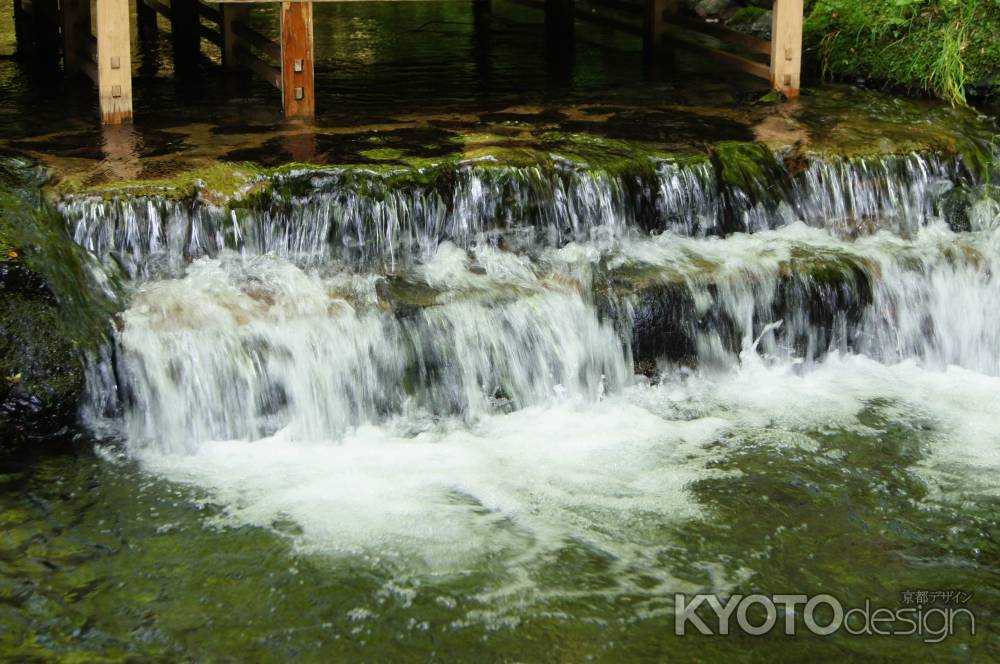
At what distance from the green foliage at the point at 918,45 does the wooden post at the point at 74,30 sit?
6321 millimetres

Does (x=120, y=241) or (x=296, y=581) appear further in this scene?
(x=120, y=241)

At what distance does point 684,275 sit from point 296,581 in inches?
124

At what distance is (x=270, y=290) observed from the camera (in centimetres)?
630

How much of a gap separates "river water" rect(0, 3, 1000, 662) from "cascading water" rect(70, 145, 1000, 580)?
19 mm

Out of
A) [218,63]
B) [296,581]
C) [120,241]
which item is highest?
[218,63]

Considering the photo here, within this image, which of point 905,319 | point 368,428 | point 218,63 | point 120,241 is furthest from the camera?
point 218,63

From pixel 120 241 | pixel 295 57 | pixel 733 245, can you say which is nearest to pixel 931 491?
pixel 733 245

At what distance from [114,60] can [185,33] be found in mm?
3441

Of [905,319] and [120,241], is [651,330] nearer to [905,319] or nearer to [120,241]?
[905,319]

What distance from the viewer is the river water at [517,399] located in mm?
4367

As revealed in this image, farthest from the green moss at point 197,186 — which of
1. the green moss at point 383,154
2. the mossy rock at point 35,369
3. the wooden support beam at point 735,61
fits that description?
the wooden support beam at point 735,61

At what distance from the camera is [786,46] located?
30.1 ft

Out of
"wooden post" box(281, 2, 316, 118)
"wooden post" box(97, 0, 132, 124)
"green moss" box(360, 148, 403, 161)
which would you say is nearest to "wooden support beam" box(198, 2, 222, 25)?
"wooden post" box(281, 2, 316, 118)

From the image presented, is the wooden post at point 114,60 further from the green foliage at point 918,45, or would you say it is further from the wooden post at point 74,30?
the green foliage at point 918,45
